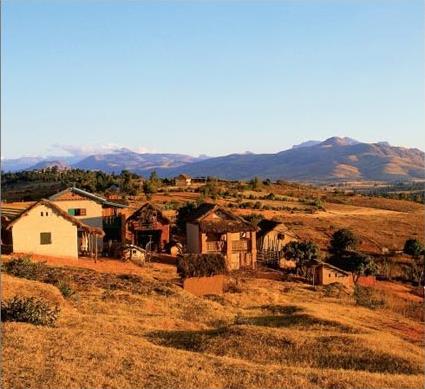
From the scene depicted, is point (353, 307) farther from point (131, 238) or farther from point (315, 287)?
point (131, 238)

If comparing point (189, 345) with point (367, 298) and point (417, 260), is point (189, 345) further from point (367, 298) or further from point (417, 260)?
point (417, 260)

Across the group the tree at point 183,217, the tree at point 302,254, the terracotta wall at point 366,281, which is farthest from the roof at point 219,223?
the terracotta wall at point 366,281

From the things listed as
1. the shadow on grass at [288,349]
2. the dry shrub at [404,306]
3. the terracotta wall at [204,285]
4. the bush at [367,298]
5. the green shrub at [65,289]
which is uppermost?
the green shrub at [65,289]

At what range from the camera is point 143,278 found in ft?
103

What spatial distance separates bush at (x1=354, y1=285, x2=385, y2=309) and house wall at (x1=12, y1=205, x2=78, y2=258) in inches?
737

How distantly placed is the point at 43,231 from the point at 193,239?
12.6 meters

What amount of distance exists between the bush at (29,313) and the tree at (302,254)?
91.1 feet

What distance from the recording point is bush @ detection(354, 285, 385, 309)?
109 ft

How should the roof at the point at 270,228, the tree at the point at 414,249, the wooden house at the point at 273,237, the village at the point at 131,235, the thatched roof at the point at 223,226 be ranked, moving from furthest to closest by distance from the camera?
the tree at the point at 414,249 → the roof at the point at 270,228 → the wooden house at the point at 273,237 → the thatched roof at the point at 223,226 → the village at the point at 131,235

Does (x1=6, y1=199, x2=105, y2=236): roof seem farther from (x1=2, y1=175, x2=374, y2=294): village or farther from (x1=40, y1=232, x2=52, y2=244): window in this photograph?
(x1=40, y1=232, x2=52, y2=244): window

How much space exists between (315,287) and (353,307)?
7.00m

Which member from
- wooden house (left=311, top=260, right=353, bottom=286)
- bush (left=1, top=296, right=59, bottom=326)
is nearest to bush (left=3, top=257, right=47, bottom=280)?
bush (left=1, top=296, right=59, bottom=326)

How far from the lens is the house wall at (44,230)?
117ft

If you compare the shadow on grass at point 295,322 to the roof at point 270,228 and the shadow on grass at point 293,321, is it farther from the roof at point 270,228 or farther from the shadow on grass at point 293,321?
the roof at point 270,228
